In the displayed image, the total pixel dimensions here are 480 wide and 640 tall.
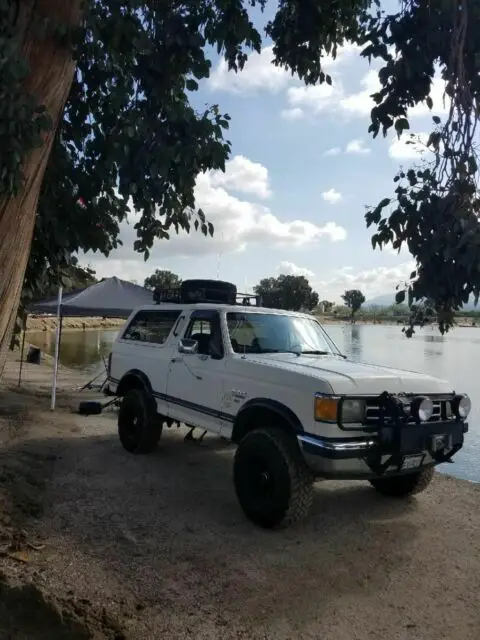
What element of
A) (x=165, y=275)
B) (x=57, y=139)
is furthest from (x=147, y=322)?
(x=165, y=275)

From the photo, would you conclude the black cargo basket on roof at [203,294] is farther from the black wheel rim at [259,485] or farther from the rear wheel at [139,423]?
the black wheel rim at [259,485]

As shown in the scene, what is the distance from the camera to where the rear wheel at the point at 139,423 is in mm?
7262

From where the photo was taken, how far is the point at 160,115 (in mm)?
4438

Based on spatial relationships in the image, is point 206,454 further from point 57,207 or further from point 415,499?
point 57,207

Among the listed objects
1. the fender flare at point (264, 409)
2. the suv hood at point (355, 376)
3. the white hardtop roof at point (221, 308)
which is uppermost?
the white hardtop roof at point (221, 308)

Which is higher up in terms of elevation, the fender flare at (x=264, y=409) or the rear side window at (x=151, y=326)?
the rear side window at (x=151, y=326)

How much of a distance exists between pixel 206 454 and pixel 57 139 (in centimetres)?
496

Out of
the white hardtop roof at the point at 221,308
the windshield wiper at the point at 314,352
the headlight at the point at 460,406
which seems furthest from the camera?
the white hardtop roof at the point at 221,308

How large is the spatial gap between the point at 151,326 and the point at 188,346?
1796mm

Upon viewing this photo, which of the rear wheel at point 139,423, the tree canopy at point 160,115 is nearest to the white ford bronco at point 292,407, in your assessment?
the rear wheel at point 139,423

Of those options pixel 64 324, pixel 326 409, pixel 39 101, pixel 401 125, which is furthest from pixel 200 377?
pixel 64 324

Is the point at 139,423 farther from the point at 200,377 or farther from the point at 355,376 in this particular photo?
the point at 355,376

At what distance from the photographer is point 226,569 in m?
4.24

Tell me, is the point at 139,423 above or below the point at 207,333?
below
